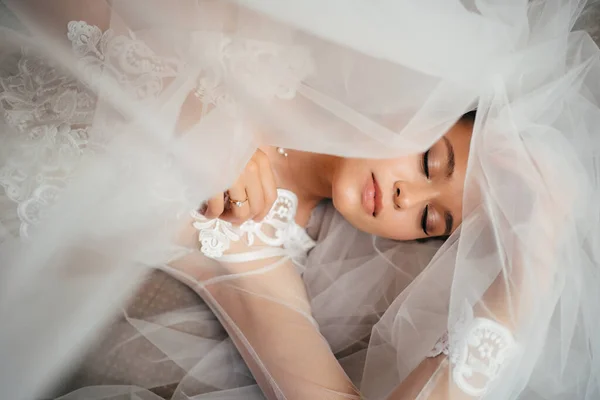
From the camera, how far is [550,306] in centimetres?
95

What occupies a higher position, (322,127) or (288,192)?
(322,127)

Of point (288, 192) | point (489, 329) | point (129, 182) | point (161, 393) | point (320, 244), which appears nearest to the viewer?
point (129, 182)

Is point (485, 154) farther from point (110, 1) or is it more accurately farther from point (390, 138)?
point (110, 1)

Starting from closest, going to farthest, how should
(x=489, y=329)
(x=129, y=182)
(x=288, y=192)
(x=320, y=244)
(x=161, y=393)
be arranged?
(x=129, y=182) < (x=489, y=329) < (x=161, y=393) < (x=288, y=192) < (x=320, y=244)

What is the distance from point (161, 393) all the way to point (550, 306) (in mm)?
852

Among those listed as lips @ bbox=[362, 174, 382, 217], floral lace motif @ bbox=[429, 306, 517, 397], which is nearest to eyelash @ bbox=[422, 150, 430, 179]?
lips @ bbox=[362, 174, 382, 217]

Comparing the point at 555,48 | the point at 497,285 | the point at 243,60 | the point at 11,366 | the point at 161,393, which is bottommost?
the point at 161,393

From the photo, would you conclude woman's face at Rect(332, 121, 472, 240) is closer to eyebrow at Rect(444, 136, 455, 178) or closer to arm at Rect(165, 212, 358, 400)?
eyebrow at Rect(444, 136, 455, 178)

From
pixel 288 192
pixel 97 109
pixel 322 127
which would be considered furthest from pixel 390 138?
pixel 97 109

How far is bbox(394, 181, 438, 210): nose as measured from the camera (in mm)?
1162

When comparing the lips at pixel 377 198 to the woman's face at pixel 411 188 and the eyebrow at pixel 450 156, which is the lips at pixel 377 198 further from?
the eyebrow at pixel 450 156

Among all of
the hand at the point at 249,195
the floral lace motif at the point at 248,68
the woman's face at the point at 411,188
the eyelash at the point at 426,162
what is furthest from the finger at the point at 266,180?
the eyelash at the point at 426,162

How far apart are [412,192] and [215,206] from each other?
47 cm

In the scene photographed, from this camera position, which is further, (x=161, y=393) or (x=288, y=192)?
(x=288, y=192)
